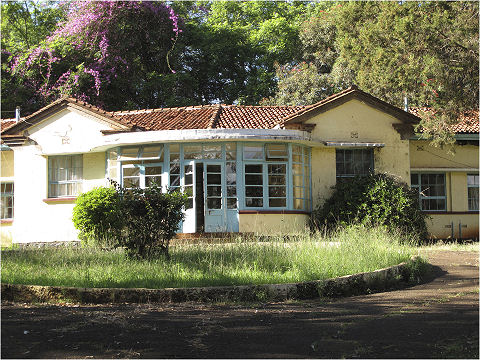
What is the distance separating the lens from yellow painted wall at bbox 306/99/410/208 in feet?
62.4

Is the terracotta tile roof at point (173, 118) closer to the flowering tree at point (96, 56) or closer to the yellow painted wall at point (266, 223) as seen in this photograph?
the yellow painted wall at point (266, 223)

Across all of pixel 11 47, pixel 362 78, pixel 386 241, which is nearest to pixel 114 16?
pixel 11 47

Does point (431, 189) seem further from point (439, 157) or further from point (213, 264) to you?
point (213, 264)

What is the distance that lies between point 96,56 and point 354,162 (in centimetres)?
1434

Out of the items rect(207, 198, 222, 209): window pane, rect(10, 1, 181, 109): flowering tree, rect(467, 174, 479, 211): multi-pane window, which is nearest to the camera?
rect(207, 198, 222, 209): window pane

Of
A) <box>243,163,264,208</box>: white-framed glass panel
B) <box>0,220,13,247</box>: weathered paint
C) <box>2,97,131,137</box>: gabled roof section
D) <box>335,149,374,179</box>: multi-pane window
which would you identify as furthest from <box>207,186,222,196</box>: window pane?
<box>0,220,13,247</box>: weathered paint

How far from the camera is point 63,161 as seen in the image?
65.1 ft

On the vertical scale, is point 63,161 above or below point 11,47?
below

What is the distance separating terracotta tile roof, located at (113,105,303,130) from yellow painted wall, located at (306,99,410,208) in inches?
66.7

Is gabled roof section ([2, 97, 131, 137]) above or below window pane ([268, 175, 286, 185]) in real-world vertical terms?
above

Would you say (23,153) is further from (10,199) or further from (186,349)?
(186,349)

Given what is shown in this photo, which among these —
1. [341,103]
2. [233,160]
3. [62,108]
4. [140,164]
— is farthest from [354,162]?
[62,108]

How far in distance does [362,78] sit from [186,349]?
1742 centimetres

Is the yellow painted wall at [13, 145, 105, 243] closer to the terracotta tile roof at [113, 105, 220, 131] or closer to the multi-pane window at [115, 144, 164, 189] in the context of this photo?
the multi-pane window at [115, 144, 164, 189]
